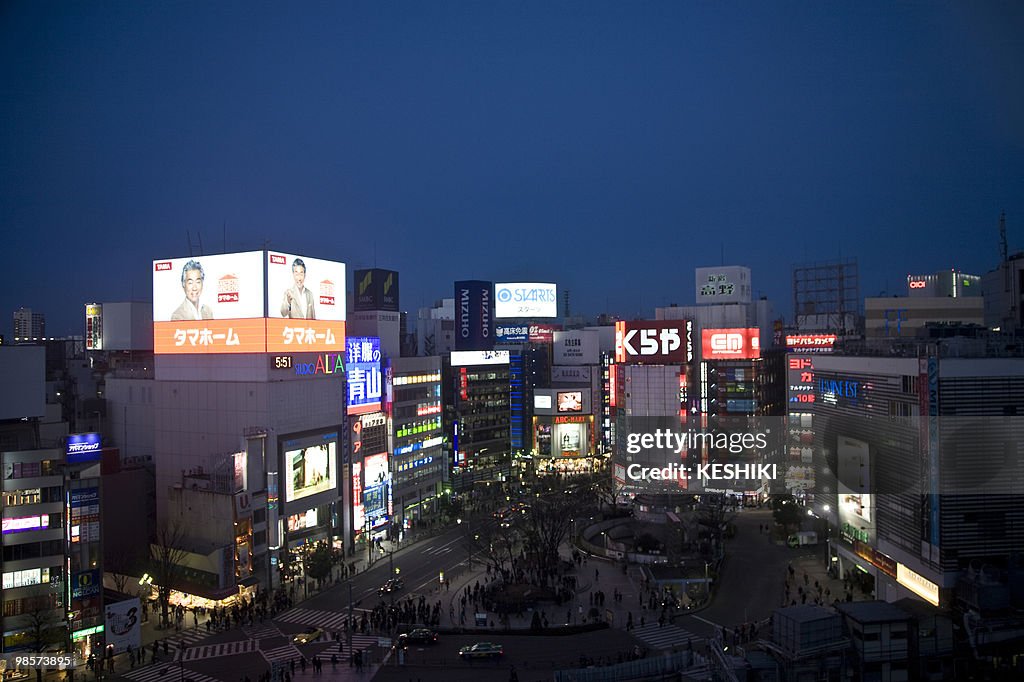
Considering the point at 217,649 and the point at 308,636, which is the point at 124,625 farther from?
the point at 308,636

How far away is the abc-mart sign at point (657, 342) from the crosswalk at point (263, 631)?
3254 cm

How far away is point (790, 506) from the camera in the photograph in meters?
40.8

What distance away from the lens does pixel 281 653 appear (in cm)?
2517

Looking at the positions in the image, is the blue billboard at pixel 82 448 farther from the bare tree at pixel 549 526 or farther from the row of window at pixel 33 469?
the bare tree at pixel 549 526

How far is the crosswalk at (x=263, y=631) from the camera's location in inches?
1070

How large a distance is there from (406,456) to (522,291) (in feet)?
126

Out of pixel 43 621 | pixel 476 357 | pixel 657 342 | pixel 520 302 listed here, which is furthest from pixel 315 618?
pixel 520 302

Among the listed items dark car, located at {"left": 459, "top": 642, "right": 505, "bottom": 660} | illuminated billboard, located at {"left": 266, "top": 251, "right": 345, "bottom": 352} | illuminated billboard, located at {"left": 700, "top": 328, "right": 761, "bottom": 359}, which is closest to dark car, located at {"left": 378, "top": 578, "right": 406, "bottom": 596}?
dark car, located at {"left": 459, "top": 642, "right": 505, "bottom": 660}

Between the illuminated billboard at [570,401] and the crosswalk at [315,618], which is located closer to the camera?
the crosswalk at [315,618]

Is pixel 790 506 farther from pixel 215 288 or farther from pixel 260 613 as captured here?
pixel 215 288

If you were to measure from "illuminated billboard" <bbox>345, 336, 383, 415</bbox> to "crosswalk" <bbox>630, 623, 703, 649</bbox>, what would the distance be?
21591 mm

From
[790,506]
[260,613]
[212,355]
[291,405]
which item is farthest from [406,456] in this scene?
[790,506]

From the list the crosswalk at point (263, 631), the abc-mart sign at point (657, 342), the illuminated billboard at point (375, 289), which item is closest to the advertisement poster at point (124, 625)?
the crosswalk at point (263, 631)

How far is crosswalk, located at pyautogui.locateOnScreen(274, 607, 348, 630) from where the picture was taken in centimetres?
2825
